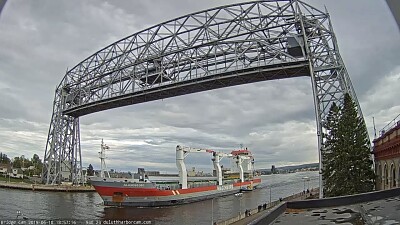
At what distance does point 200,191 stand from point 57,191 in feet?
76.4

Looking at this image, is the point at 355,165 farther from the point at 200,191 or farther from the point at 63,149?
the point at 63,149

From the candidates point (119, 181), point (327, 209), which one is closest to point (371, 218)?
point (327, 209)

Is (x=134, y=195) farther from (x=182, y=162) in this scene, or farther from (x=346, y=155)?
(x=346, y=155)

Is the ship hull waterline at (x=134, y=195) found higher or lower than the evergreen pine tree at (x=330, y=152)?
lower

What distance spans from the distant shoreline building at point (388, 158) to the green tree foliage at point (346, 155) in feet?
3.15

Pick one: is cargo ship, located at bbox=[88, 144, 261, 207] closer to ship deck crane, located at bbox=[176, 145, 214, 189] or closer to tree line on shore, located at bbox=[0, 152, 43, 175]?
ship deck crane, located at bbox=[176, 145, 214, 189]

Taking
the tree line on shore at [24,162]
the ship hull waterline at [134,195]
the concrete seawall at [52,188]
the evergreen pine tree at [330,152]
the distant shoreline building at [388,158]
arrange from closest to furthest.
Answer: the distant shoreline building at [388,158] → the evergreen pine tree at [330,152] → the ship hull waterline at [134,195] → the concrete seawall at [52,188] → the tree line on shore at [24,162]

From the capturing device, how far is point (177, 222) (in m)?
30.3

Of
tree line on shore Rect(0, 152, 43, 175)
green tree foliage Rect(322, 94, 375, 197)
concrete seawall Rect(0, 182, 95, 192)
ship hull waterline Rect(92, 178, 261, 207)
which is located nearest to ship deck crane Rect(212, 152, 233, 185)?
ship hull waterline Rect(92, 178, 261, 207)

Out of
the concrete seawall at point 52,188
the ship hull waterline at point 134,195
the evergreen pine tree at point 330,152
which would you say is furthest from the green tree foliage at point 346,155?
the concrete seawall at point 52,188

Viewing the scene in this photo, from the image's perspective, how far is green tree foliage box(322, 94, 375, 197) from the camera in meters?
25.8

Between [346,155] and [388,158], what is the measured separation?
291 centimetres

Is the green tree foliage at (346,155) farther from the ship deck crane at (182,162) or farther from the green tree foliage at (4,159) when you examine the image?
the green tree foliage at (4,159)

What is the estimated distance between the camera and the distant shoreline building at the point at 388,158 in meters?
21.8
